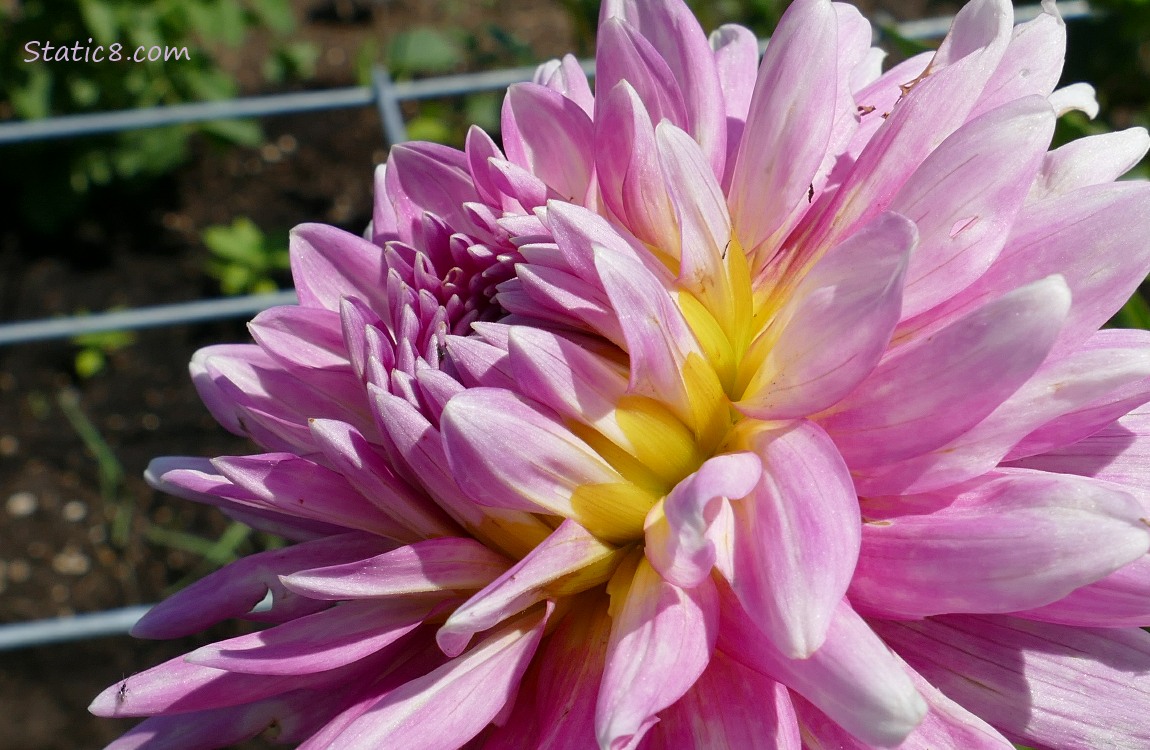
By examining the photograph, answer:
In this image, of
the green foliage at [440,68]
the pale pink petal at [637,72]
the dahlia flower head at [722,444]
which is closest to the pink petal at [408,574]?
the dahlia flower head at [722,444]

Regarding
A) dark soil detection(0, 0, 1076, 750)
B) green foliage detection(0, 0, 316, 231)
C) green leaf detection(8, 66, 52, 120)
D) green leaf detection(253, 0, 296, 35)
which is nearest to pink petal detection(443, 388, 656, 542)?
dark soil detection(0, 0, 1076, 750)

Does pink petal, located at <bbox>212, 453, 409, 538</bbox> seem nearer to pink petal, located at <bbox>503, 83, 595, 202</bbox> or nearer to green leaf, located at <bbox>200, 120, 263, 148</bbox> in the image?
pink petal, located at <bbox>503, 83, 595, 202</bbox>

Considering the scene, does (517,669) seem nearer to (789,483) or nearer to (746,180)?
(789,483)

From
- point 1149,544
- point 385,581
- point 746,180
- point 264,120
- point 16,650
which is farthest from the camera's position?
point 264,120

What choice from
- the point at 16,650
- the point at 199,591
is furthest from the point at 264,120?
the point at 199,591

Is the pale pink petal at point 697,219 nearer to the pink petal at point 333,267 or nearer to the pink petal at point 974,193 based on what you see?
the pink petal at point 974,193

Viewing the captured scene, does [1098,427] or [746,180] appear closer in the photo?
[1098,427]

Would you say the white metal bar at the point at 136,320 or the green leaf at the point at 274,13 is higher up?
the green leaf at the point at 274,13
